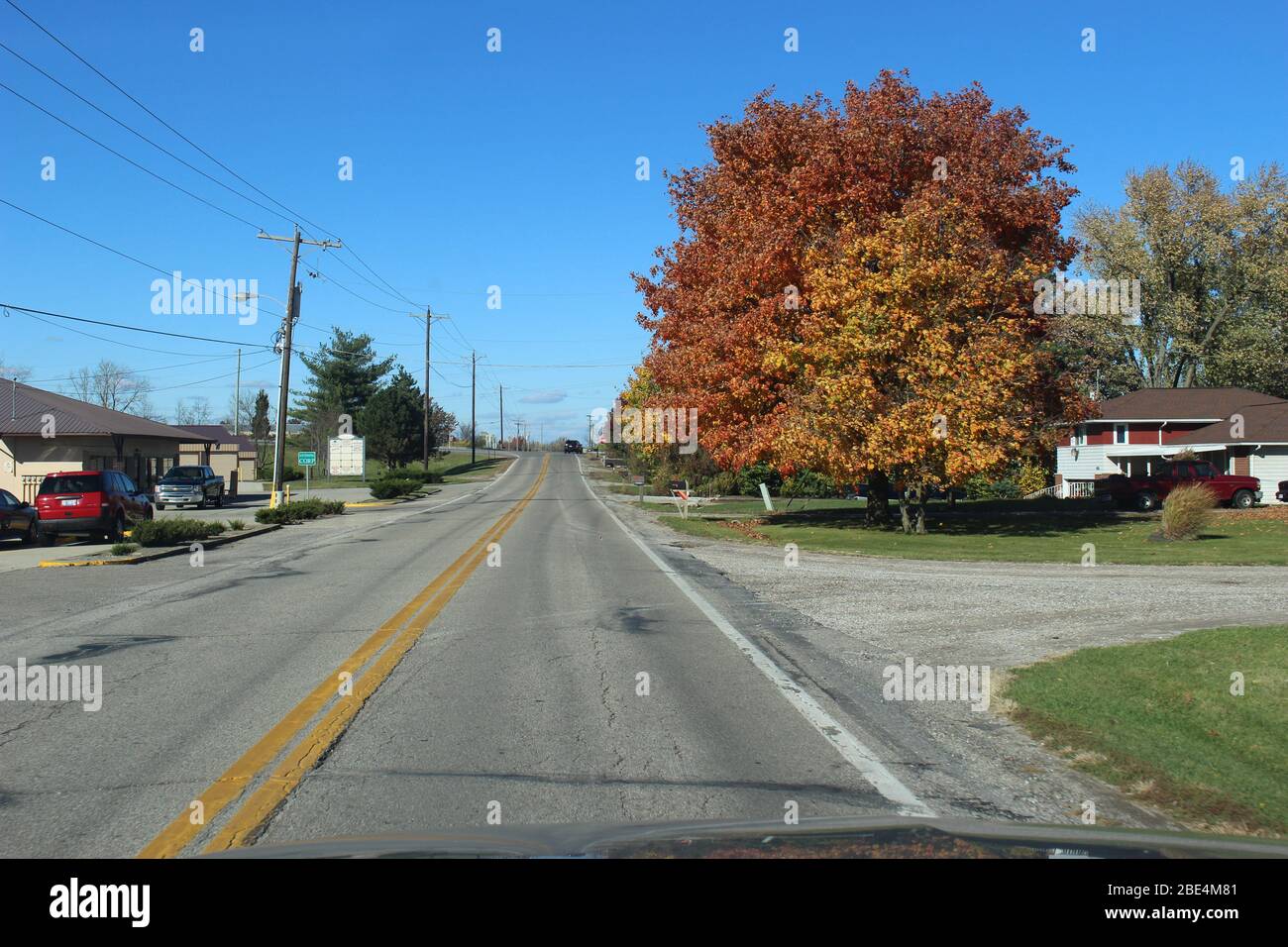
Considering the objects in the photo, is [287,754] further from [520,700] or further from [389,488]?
[389,488]

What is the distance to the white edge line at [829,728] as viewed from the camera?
5648 millimetres

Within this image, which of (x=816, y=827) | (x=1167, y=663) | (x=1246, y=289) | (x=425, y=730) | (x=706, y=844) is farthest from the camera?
(x=1246, y=289)

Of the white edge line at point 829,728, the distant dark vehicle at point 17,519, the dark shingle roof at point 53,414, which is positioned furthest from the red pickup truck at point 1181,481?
the dark shingle roof at point 53,414

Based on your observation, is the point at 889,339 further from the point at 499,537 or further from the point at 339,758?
the point at 339,758

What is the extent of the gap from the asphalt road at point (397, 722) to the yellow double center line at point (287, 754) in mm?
23

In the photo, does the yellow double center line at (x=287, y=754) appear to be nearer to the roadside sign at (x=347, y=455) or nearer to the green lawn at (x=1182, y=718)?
the green lawn at (x=1182, y=718)

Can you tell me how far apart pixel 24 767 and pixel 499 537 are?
776 inches

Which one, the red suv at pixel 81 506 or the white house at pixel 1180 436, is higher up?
the white house at pixel 1180 436

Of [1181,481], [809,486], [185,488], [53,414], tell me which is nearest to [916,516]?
[1181,481]

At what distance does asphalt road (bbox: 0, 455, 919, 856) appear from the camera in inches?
211

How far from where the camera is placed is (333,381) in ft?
306

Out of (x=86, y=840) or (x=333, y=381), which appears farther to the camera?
(x=333, y=381)

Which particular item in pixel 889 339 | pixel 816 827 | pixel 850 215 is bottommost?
pixel 816 827
